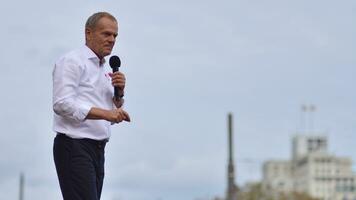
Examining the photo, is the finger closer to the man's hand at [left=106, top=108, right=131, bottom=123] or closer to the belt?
the man's hand at [left=106, top=108, right=131, bottom=123]

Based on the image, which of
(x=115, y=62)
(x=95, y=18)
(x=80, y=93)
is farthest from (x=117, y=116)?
(x=95, y=18)

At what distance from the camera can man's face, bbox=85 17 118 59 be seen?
19.7 ft

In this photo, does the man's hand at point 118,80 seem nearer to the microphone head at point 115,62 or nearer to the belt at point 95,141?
the microphone head at point 115,62

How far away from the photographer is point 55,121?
6082mm

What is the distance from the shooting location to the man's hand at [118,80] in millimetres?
6003

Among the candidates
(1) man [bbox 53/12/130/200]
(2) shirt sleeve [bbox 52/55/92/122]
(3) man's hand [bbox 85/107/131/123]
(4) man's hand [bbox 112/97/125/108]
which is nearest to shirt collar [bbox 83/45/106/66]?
(1) man [bbox 53/12/130/200]

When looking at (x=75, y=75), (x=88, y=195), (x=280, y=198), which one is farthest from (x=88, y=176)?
(x=280, y=198)

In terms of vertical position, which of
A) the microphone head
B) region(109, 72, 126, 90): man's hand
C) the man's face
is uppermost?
the man's face

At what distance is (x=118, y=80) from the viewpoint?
6.01 metres

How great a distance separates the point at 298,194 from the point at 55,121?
100110 millimetres

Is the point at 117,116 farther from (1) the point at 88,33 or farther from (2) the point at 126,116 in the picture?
(1) the point at 88,33

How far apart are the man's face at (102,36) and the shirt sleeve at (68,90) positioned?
0.16 metres

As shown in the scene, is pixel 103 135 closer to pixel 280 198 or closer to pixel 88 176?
pixel 88 176

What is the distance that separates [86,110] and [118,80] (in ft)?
0.79
